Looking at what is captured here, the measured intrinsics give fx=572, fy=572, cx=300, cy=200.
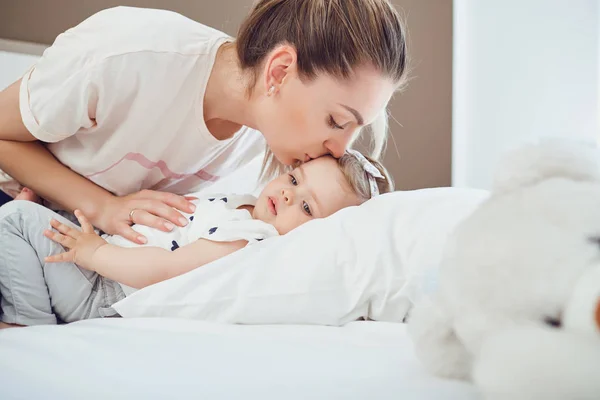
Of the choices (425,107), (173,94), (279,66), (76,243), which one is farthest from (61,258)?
(425,107)

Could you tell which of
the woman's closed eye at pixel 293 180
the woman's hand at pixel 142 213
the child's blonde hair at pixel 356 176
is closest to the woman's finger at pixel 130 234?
the woman's hand at pixel 142 213

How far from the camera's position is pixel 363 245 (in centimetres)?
83

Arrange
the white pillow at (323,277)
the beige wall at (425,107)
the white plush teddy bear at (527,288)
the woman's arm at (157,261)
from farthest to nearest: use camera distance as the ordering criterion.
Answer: the beige wall at (425,107) < the woman's arm at (157,261) < the white pillow at (323,277) < the white plush teddy bear at (527,288)

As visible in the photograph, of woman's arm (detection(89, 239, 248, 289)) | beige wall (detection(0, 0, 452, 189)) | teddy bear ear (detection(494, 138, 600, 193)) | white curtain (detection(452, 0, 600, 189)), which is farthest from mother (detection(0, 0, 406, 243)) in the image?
beige wall (detection(0, 0, 452, 189))

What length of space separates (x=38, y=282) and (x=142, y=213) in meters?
0.23

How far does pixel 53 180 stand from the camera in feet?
4.20

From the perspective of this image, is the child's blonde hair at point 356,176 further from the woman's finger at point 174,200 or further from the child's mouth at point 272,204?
the woman's finger at point 174,200

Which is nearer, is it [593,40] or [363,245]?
[363,245]

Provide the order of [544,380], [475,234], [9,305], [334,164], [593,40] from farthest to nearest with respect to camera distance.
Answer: [593,40], [334,164], [9,305], [475,234], [544,380]

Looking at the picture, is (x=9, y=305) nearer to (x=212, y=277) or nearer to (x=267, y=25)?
(x=212, y=277)

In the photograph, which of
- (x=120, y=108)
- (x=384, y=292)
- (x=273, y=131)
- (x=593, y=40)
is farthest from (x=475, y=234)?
(x=593, y=40)

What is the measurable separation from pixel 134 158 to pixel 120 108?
130 millimetres

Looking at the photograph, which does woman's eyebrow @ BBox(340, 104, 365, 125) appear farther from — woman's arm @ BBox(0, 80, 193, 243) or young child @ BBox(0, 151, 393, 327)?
woman's arm @ BBox(0, 80, 193, 243)

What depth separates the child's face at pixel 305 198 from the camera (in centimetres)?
111
